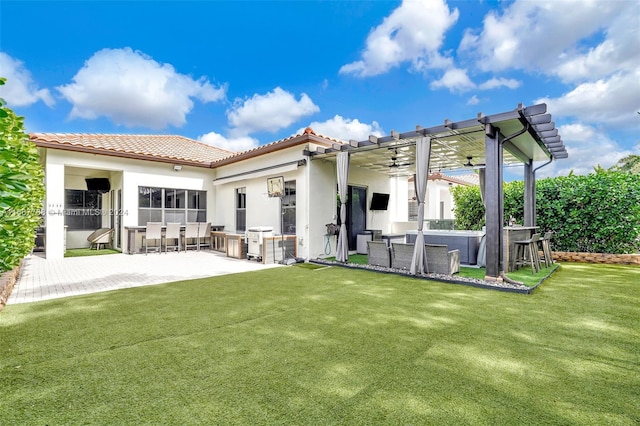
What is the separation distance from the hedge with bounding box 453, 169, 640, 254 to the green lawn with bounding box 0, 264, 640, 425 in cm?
450

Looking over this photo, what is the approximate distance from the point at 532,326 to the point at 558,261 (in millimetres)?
6628

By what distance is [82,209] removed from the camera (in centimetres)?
1202

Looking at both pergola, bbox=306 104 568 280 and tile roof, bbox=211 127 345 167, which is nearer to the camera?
pergola, bbox=306 104 568 280

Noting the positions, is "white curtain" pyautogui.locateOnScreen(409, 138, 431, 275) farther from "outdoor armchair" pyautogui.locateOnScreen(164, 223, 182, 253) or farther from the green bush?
"outdoor armchair" pyautogui.locateOnScreen(164, 223, 182, 253)

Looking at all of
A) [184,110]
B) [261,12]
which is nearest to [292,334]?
[261,12]

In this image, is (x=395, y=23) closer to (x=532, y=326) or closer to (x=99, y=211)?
(x=532, y=326)

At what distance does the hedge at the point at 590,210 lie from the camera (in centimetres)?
779

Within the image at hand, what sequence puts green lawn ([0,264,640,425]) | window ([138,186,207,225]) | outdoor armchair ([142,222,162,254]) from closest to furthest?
green lawn ([0,264,640,425]) < outdoor armchair ([142,222,162,254]) < window ([138,186,207,225])

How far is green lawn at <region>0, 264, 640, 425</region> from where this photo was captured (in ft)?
6.30

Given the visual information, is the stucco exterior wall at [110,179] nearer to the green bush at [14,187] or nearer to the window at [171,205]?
the window at [171,205]

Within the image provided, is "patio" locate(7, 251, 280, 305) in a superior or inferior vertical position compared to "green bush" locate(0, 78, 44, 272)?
inferior

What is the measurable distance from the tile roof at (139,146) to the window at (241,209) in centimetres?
202

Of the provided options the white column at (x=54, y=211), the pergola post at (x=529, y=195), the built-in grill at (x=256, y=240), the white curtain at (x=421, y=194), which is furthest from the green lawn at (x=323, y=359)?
the white column at (x=54, y=211)

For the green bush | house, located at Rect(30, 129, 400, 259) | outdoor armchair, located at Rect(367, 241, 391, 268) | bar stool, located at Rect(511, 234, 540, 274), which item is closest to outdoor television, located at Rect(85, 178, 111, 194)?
house, located at Rect(30, 129, 400, 259)
